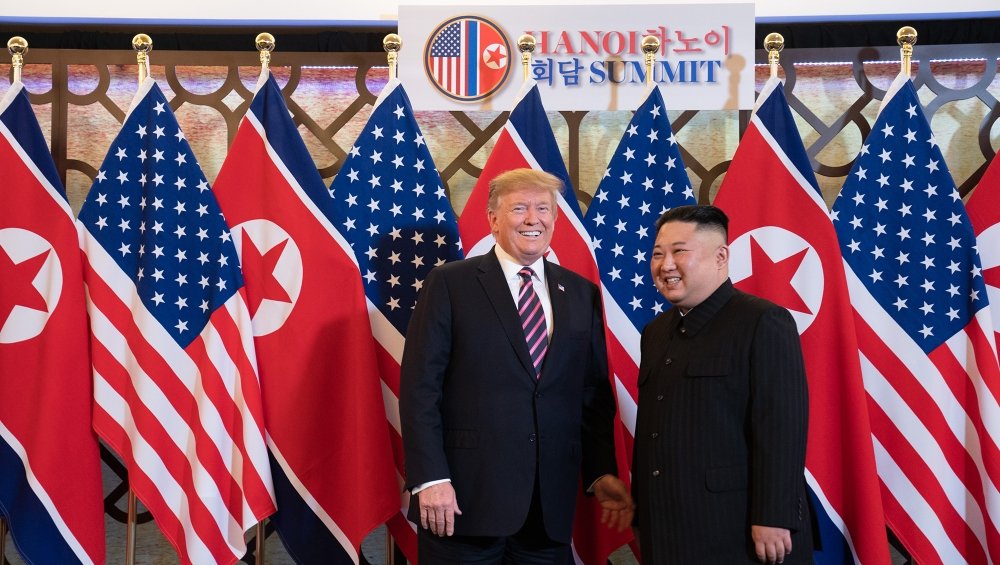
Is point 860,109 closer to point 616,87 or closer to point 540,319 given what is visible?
point 616,87

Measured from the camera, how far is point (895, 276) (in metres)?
2.99

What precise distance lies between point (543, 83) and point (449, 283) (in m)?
1.23

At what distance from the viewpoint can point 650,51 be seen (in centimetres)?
316

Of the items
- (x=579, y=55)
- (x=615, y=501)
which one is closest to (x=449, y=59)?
(x=579, y=55)

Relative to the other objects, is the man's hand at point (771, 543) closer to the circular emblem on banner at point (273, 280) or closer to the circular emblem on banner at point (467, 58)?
the circular emblem on banner at point (273, 280)

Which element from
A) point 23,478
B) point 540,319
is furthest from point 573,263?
point 23,478

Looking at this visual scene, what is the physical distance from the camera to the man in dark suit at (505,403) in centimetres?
232

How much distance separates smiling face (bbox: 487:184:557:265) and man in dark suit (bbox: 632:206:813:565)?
0.33 meters

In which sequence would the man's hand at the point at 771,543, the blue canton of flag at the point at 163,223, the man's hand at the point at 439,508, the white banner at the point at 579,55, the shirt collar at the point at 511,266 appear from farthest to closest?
the white banner at the point at 579,55 → the blue canton of flag at the point at 163,223 → the shirt collar at the point at 511,266 → the man's hand at the point at 439,508 → the man's hand at the point at 771,543

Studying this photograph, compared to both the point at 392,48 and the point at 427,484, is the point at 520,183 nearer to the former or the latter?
the point at 427,484

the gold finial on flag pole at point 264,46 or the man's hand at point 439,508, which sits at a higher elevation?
the gold finial on flag pole at point 264,46

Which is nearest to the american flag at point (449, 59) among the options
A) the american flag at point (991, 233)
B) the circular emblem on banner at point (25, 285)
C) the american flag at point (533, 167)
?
the american flag at point (533, 167)

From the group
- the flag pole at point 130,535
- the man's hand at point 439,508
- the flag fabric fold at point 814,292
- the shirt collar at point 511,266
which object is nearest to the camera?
the man's hand at point 439,508

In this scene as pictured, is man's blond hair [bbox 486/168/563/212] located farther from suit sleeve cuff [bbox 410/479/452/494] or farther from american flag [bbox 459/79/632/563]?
suit sleeve cuff [bbox 410/479/452/494]
